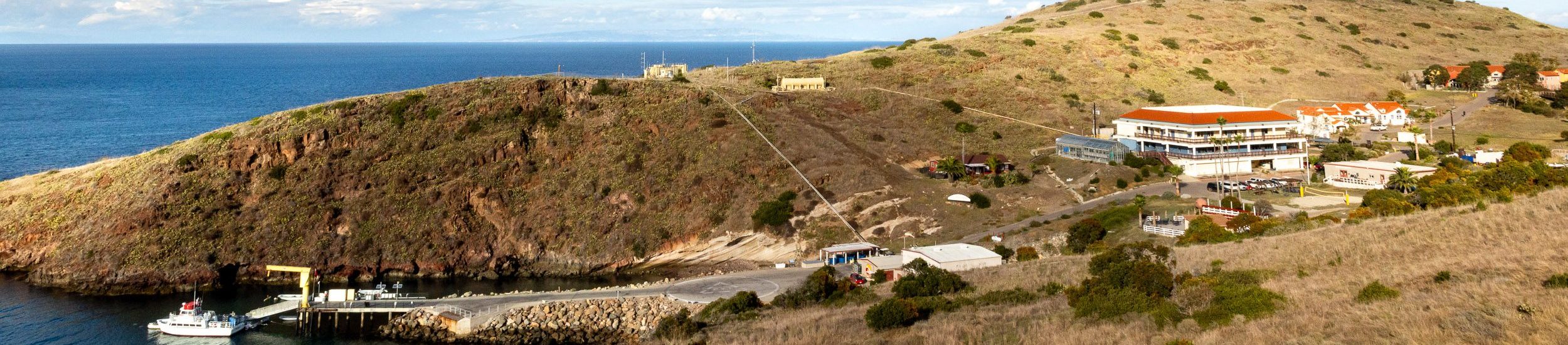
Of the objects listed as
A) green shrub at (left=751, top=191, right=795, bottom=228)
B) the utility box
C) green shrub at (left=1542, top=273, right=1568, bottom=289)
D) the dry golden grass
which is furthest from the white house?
the utility box

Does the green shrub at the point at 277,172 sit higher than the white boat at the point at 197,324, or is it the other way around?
the green shrub at the point at 277,172

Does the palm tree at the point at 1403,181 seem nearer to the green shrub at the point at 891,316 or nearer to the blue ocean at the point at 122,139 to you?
the green shrub at the point at 891,316

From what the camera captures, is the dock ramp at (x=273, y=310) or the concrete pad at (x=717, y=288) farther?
the dock ramp at (x=273, y=310)

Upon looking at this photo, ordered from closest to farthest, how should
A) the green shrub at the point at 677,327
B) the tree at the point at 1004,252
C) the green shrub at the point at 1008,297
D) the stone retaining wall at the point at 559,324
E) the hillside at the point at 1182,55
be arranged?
the green shrub at the point at 1008,297 → the green shrub at the point at 677,327 → the stone retaining wall at the point at 559,324 → the tree at the point at 1004,252 → the hillside at the point at 1182,55

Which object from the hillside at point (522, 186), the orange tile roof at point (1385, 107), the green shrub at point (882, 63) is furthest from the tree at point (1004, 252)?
the orange tile roof at point (1385, 107)

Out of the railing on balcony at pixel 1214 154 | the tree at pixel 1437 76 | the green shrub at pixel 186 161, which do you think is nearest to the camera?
the green shrub at pixel 186 161

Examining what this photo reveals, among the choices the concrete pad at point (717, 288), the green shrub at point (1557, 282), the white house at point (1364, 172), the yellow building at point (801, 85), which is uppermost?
the yellow building at point (801, 85)

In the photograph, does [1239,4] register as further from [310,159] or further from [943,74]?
[310,159]

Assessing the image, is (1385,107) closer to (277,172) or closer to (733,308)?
(733,308)
